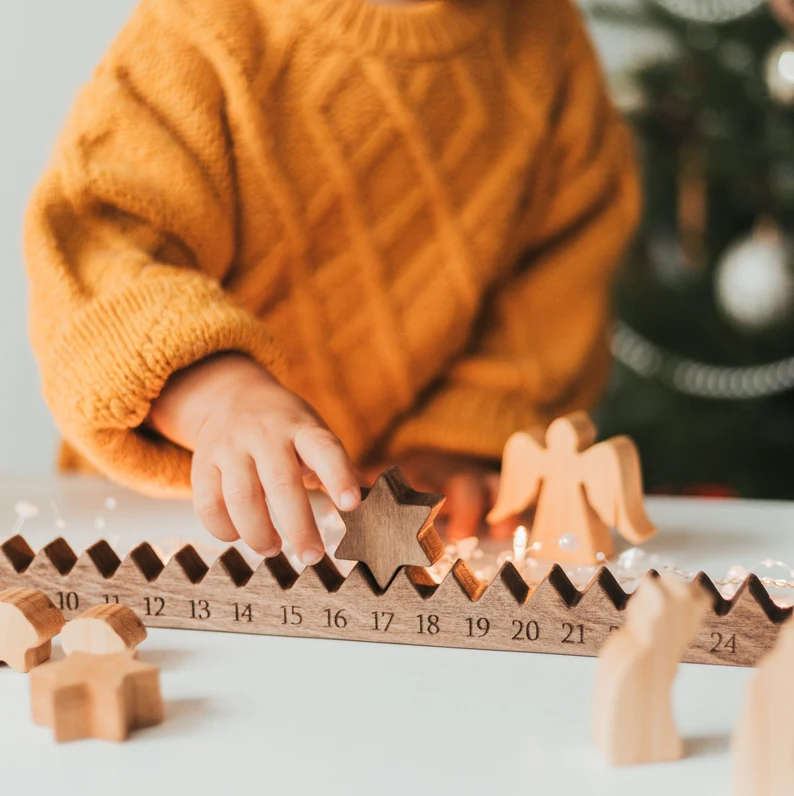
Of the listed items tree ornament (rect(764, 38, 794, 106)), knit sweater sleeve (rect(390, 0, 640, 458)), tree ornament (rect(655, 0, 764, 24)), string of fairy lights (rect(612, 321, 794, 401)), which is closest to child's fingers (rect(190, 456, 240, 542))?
knit sweater sleeve (rect(390, 0, 640, 458))

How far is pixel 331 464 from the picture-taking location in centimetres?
50

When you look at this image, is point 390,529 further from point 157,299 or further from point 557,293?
point 557,293

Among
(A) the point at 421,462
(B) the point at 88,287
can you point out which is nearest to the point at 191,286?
(B) the point at 88,287

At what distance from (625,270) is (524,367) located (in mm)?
828

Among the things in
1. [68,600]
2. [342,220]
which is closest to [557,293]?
[342,220]

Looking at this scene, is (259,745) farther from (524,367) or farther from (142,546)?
(524,367)

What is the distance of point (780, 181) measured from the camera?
4.91 feet

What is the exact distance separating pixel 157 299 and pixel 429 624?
0.84 feet

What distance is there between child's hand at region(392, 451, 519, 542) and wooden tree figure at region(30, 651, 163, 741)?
0.30 m

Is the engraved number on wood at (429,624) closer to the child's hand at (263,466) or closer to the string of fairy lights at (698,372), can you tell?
the child's hand at (263,466)

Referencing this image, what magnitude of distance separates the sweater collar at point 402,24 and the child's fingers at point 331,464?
0.39 meters

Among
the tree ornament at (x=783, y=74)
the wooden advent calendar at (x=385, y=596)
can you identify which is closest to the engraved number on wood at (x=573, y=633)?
the wooden advent calendar at (x=385, y=596)

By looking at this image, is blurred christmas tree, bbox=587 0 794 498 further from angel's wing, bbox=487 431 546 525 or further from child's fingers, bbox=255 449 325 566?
child's fingers, bbox=255 449 325 566

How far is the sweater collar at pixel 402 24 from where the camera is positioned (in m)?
0.77
